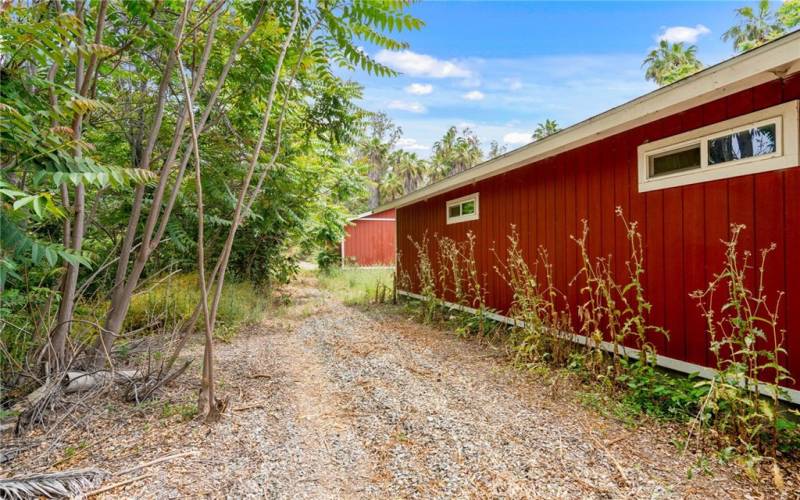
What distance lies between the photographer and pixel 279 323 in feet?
19.7

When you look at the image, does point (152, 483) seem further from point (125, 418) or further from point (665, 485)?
point (665, 485)

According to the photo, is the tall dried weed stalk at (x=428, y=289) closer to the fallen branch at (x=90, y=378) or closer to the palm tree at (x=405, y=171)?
the fallen branch at (x=90, y=378)

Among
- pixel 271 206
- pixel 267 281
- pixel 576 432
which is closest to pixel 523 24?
pixel 271 206

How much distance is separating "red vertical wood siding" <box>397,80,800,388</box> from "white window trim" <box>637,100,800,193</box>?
0.05 metres

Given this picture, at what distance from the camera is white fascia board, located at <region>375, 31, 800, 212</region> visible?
2.14m

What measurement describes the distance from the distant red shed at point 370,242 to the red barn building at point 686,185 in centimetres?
1225

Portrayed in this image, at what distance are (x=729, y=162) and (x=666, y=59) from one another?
25.4 metres

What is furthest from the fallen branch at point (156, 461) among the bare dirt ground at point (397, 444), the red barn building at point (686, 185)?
the red barn building at point (686, 185)

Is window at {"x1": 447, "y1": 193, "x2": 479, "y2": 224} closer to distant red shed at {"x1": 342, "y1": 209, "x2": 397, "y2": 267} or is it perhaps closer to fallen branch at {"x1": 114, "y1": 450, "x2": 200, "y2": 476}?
fallen branch at {"x1": 114, "y1": 450, "x2": 200, "y2": 476}

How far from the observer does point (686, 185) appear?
299 centimetres

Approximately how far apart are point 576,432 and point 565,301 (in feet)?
6.56

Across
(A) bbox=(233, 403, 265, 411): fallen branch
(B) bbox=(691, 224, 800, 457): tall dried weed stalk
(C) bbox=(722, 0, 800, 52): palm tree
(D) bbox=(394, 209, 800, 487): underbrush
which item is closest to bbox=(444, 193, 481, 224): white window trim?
(D) bbox=(394, 209, 800, 487): underbrush

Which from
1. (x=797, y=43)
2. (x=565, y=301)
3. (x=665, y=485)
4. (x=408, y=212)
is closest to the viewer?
(x=665, y=485)

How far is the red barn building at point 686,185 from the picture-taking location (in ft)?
7.91
